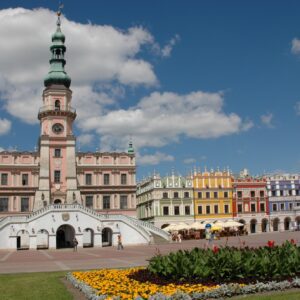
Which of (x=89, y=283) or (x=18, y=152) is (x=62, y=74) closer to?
(x=18, y=152)

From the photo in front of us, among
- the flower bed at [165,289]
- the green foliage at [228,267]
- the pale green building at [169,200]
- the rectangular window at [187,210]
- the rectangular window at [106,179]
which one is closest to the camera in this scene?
the flower bed at [165,289]

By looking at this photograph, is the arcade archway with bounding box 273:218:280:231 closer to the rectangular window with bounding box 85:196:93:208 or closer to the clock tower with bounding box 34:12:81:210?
the rectangular window with bounding box 85:196:93:208

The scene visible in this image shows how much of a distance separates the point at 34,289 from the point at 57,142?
5392 centimetres

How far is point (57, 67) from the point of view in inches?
2798

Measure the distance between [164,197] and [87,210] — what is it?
1092 inches

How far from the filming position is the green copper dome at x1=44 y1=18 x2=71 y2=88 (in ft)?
232

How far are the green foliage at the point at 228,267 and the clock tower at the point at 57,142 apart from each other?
52.4 m

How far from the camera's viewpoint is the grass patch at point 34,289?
15.0 metres

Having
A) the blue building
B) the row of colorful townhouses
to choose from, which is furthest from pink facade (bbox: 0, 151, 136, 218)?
the blue building

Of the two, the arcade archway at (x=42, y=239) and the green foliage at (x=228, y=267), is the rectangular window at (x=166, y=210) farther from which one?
the green foliage at (x=228, y=267)

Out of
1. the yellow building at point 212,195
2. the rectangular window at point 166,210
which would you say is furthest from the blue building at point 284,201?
the rectangular window at point 166,210

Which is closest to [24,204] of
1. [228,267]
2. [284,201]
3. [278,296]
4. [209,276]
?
[284,201]

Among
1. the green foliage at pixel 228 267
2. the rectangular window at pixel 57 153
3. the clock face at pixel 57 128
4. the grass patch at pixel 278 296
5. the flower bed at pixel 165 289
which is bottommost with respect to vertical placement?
the grass patch at pixel 278 296

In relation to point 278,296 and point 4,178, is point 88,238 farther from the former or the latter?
point 278,296
